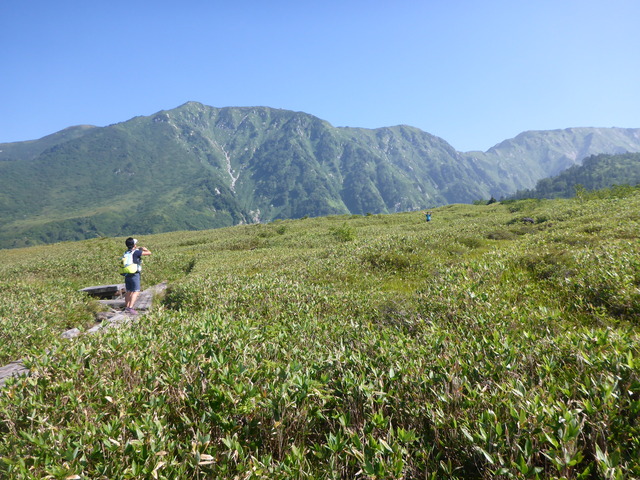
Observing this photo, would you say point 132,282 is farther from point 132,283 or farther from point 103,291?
point 103,291

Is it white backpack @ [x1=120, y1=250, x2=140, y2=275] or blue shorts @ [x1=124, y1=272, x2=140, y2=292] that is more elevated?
white backpack @ [x1=120, y1=250, x2=140, y2=275]

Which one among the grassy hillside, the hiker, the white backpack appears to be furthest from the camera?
the hiker

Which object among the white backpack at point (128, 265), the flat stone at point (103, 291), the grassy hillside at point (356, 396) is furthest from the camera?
the flat stone at point (103, 291)

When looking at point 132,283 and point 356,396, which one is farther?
point 132,283

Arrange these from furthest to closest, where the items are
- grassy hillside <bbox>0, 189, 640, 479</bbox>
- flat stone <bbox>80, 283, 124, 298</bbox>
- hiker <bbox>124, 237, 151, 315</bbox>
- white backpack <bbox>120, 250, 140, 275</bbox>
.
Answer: flat stone <bbox>80, 283, 124, 298</bbox>
hiker <bbox>124, 237, 151, 315</bbox>
white backpack <bbox>120, 250, 140, 275</bbox>
grassy hillside <bbox>0, 189, 640, 479</bbox>

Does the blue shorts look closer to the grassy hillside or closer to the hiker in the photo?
the hiker

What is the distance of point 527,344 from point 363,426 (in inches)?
124

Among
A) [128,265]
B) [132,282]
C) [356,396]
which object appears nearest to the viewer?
[356,396]

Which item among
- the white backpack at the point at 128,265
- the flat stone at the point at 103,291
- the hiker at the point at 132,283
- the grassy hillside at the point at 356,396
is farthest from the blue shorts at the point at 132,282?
the grassy hillside at the point at 356,396

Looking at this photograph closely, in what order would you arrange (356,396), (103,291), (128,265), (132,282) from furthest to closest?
(103,291), (132,282), (128,265), (356,396)

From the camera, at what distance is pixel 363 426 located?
3770 millimetres

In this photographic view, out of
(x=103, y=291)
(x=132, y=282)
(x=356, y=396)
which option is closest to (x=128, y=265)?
(x=132, y=282)

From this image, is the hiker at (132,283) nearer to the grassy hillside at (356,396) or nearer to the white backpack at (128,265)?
the white backpack at (128,265)

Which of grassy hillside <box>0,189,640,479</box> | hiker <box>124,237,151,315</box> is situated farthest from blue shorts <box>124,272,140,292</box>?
grassy hillside <box>0,189,640,479</box>
